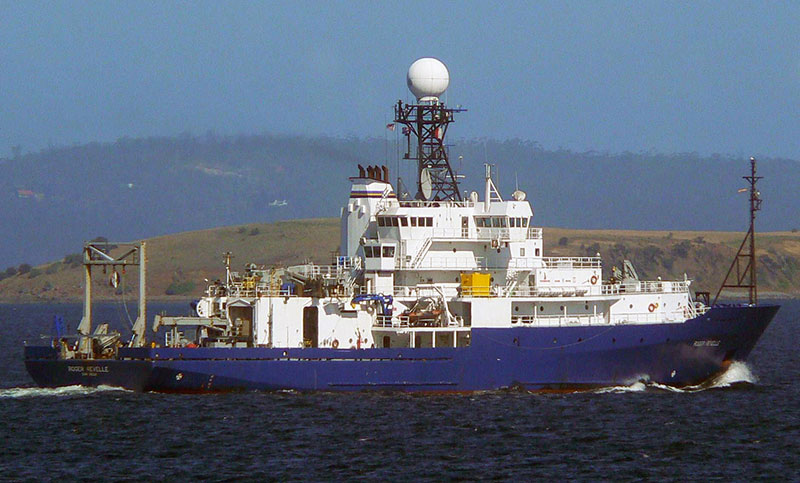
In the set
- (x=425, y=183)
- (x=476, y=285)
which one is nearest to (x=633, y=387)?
(x=476, y=285)

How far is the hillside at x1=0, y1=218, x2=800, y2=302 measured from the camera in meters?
135

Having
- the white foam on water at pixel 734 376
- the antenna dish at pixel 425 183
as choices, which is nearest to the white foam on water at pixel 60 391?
the antenna dish at pixel 425 183

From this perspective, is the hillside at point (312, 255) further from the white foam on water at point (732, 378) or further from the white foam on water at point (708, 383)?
the white foam on water at point (708, 383)

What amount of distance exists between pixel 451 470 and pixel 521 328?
36.6ft

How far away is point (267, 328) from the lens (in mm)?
40750

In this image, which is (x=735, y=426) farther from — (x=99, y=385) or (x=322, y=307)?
(x=99, y=385)

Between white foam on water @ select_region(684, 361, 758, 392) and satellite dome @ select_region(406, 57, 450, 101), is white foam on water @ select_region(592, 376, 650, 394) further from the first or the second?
satellite dome @ select_region(406, 57, 450, 101)

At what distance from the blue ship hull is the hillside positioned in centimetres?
8471

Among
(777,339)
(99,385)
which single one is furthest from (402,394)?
(777,339)

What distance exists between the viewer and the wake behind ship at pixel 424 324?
40156 mm

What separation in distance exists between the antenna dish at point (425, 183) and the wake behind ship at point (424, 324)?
2.50 feet

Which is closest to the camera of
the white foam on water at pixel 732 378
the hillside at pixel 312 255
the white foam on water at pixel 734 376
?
the white foam on water at pixel 732 378

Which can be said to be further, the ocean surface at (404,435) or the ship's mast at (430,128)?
the ship's mast at (430,128)

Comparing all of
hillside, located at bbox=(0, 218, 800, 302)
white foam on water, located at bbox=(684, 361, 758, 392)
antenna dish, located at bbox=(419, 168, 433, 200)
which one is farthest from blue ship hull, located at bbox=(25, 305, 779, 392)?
hillside, located at bbox=(0, 218, 800, 302)
